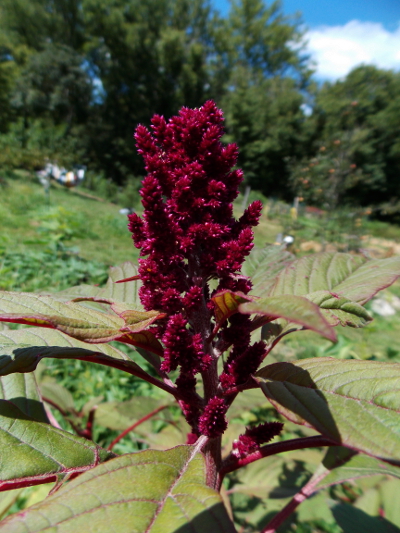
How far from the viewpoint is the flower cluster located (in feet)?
1.95

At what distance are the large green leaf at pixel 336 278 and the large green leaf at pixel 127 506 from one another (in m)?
0.34

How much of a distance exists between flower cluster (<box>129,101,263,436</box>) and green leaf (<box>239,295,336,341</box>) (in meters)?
0.22

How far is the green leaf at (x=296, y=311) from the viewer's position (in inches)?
12.4

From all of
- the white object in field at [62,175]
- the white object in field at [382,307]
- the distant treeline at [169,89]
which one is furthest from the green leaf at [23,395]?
the distant treeline at [169,89]

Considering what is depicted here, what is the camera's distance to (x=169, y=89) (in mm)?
22500

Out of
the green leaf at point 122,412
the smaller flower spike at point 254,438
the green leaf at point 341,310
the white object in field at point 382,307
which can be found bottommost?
the white object in field at point 382,307

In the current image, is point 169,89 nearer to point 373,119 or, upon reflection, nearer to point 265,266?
point 373,119

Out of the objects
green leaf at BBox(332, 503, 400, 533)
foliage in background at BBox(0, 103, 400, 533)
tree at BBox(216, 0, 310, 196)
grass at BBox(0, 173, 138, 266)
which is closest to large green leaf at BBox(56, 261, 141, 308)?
foliage in background at BBox(0, 103, 400, 533)

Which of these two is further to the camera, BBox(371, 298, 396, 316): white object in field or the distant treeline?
the distant treeline

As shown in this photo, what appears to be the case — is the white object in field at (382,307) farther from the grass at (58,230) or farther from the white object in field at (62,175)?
the white object in field at (62,175)

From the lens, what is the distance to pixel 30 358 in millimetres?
495

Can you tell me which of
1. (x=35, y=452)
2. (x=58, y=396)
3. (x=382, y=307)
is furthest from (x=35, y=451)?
(x=382, y=307)

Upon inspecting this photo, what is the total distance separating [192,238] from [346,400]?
35 cm

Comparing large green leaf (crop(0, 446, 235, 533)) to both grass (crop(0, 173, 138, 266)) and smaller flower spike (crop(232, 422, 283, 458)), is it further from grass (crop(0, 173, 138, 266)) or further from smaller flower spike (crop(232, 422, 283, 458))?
grass (crop(0, 173, 138, 266))
